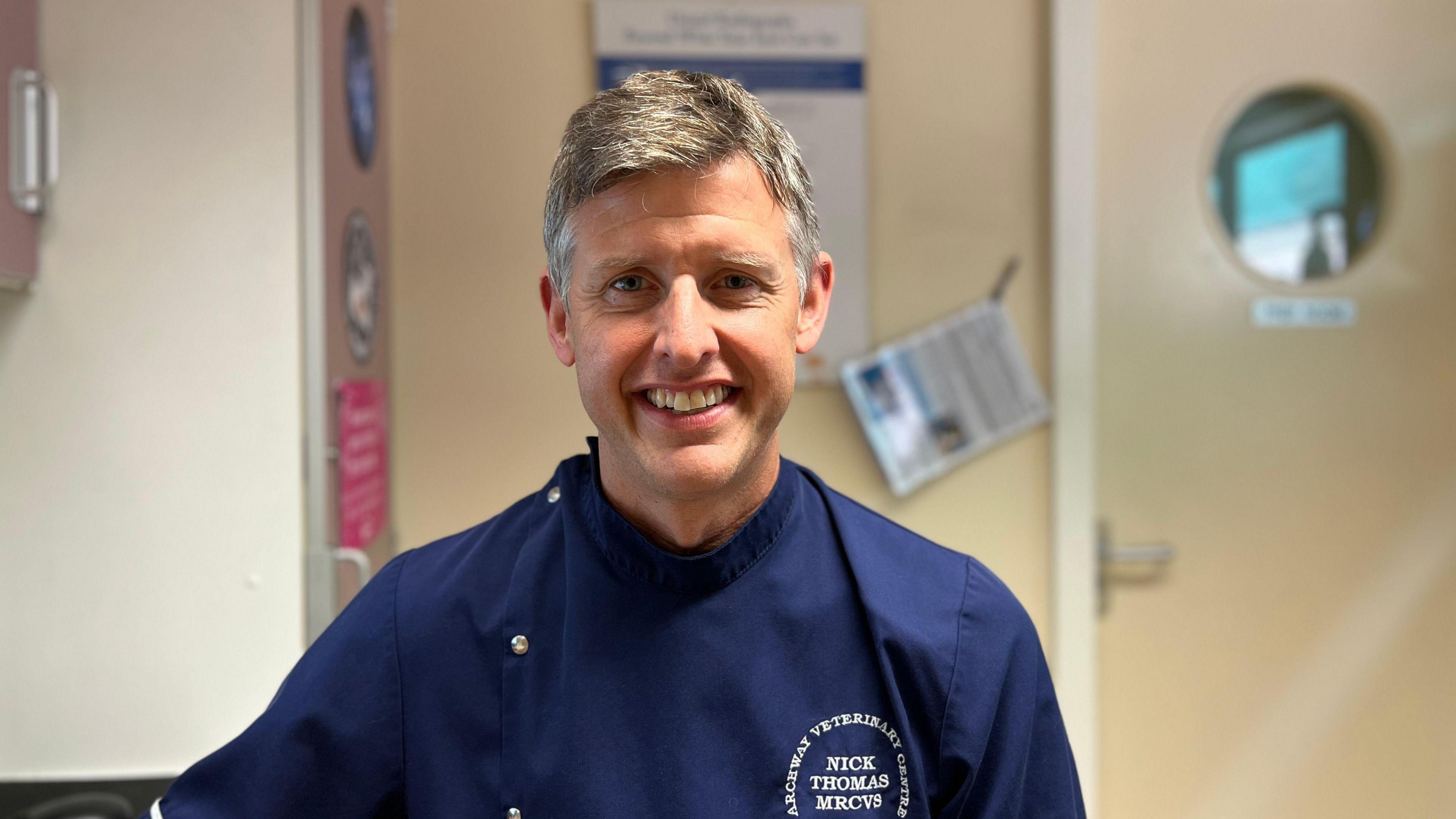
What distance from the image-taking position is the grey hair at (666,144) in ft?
2.60

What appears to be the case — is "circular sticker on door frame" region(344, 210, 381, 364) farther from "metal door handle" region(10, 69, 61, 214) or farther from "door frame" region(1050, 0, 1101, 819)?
"door frame" region(1050, 0, 1101, 819)

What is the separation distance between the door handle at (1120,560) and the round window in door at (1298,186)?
614 mm

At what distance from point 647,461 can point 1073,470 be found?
1475 millimetres

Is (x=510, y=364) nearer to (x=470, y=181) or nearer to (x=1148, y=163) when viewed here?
(x=470, y=181)

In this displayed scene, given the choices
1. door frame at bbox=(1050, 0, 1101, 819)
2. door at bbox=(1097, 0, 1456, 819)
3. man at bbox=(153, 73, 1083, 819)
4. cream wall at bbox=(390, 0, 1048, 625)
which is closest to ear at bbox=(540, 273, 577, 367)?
man at bbox=(153, 73, 1083, 819)

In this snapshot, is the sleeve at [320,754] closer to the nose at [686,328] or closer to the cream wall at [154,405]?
the nose at [686,328]

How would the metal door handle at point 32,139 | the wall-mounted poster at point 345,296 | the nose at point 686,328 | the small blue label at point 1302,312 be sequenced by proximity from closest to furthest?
1. the nose at point 686,328
2. the metal door handle at point 32,139
3. the wall-mounted poster at point 345,296
4. the small blue label at point 1302,312

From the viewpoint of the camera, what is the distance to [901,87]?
6.76ft

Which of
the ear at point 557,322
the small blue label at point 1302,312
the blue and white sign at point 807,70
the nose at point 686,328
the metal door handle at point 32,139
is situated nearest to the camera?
the nose at point 686,328

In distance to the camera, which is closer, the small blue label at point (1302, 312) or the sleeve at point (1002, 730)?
the sleeve at point (1002, 730)

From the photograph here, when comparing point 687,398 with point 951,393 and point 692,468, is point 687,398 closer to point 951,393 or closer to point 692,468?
point 692,468

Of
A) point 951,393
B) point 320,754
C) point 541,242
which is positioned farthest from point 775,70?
point 320,754

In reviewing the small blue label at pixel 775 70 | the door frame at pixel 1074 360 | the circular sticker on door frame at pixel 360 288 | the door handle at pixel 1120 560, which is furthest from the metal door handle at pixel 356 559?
the door handle at pixel 1120 560

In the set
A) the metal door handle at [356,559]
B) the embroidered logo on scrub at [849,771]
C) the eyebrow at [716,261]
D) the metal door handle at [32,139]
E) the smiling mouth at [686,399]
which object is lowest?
the embroidered logo on scrub at [849,771]
